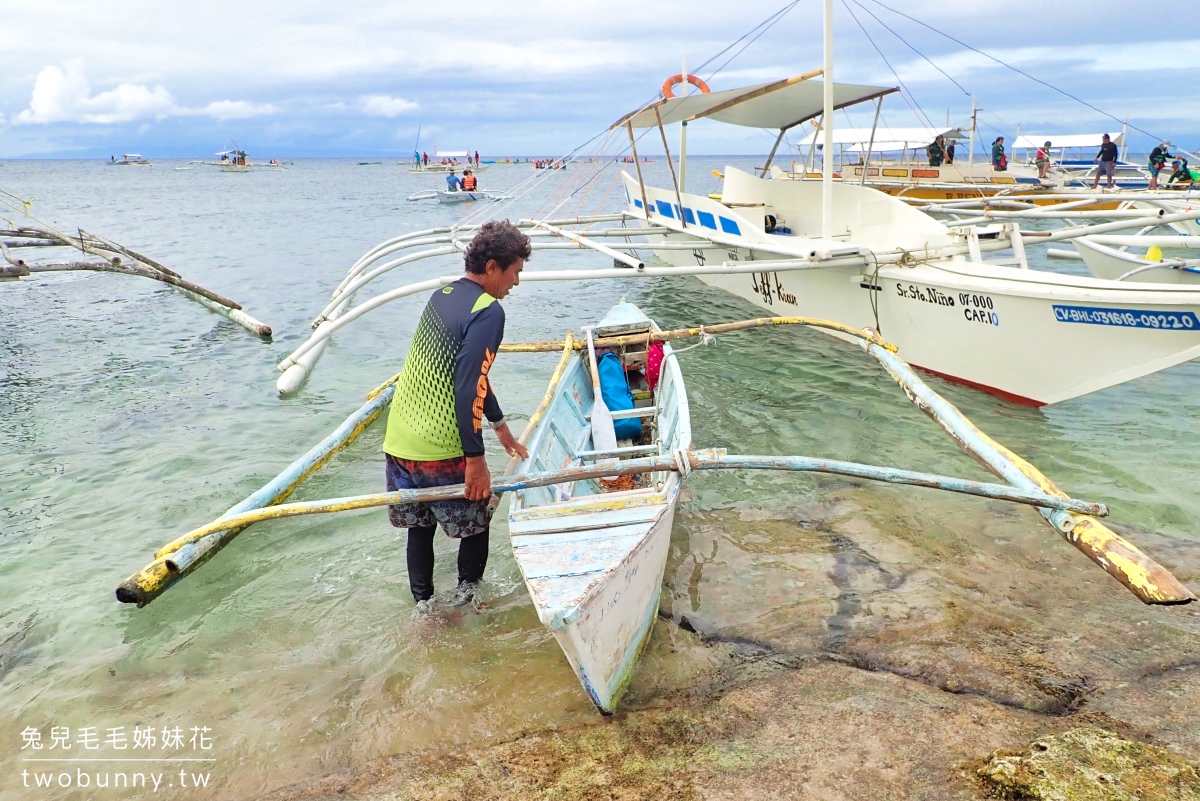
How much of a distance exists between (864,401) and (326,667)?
238 inches

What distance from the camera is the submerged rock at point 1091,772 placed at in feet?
7.93

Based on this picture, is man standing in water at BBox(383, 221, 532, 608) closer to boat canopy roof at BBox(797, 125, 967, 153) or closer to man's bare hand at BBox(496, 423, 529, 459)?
man's bare hand at BBox(496, 423, 529, 459)

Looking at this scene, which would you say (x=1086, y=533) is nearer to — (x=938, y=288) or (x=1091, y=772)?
(x=1091, y=772)

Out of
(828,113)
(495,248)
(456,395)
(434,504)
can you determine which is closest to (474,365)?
(456,395)

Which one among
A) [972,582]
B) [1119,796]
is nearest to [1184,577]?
[972,582]

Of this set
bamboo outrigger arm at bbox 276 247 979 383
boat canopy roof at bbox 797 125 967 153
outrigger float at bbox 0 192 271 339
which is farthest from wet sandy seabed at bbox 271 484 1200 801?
boat canopy roof at bbox 797 125 967 153

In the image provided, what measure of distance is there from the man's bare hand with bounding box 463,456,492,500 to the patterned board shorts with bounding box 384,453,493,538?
0.13 m

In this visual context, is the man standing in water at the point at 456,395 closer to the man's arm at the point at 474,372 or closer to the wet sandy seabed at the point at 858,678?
the man's arm at the point at 474,372

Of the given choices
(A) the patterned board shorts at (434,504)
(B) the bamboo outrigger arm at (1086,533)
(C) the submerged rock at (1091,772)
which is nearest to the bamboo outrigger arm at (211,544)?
(A) the patterned board shorts at (434,504)

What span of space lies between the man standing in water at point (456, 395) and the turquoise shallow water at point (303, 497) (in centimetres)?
85

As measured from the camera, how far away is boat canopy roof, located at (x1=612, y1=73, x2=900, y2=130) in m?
9.97

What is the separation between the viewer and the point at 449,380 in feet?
10.3

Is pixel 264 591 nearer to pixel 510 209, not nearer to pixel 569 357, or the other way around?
pixel 569 357

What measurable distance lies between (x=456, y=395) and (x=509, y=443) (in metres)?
0.65
